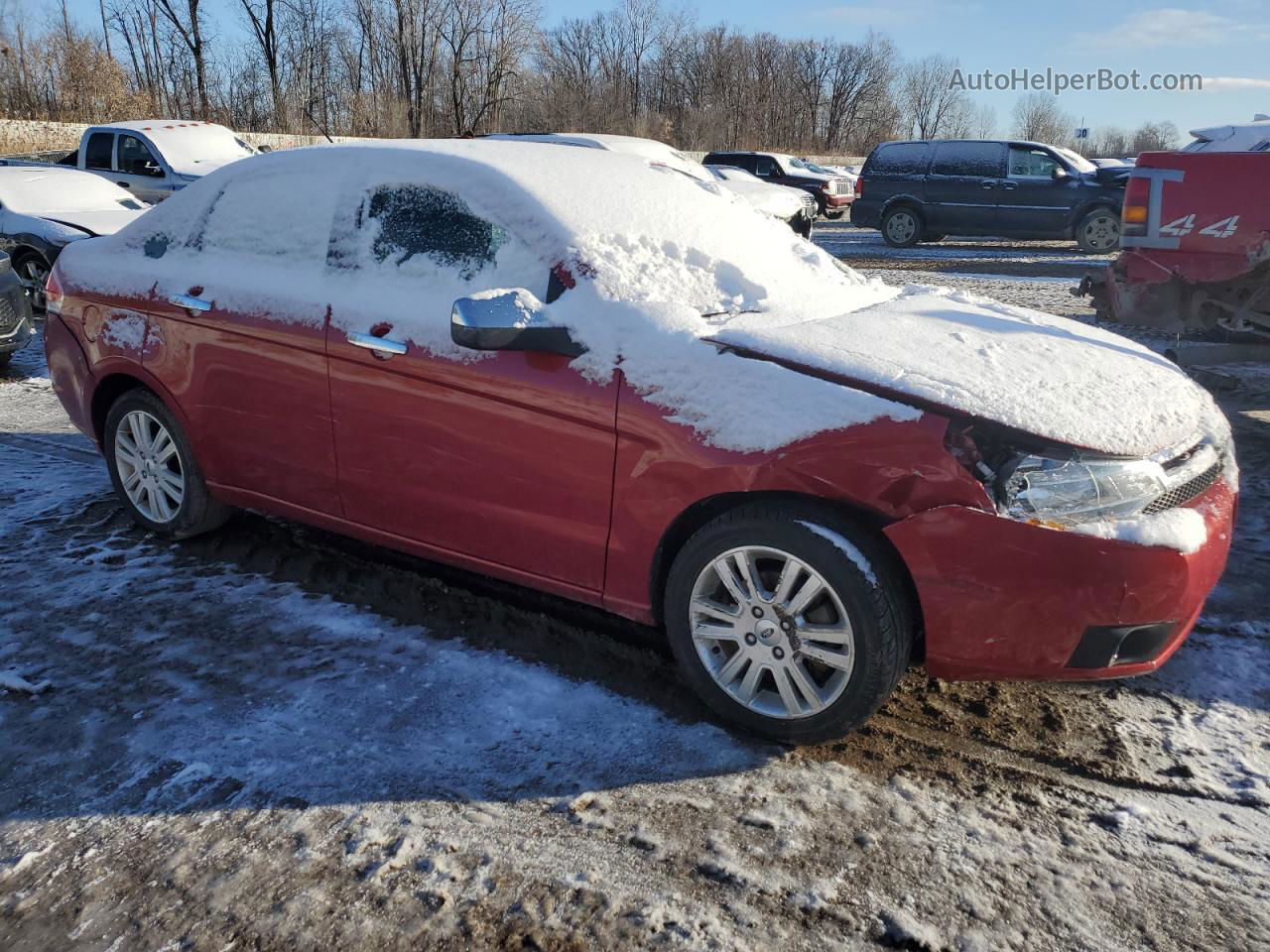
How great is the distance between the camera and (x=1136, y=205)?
6863 millimetres

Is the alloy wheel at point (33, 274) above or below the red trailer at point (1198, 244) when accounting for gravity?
below

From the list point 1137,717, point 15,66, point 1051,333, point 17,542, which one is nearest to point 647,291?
point 1051,333

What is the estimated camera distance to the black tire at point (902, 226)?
17500mm

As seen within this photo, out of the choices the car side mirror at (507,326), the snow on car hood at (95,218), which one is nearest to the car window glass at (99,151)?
the snow on car hood at (95,218)

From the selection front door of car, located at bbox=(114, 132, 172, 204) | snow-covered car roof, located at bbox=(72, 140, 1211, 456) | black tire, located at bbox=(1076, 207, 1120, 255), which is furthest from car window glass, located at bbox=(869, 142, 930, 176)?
snow-covered car roof, located at bbox=(72, 140, 1211, 456)

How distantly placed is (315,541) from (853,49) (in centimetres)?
8244

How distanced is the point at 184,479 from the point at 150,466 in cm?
24

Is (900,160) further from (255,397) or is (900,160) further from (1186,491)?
(1186,491)

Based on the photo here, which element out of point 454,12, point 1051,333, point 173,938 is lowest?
point 173,938

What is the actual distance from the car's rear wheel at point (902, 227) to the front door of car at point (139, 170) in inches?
452

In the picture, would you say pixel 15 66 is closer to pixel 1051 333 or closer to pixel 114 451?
pixel 114 451

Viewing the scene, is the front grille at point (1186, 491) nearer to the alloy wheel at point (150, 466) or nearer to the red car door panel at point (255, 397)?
the red car door panel at point (255, 397)

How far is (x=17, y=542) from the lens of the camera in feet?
14.1

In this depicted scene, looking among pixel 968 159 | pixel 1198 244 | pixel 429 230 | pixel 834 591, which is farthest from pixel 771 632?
pixel 968 159
